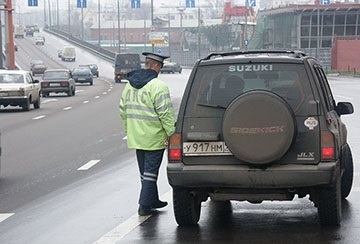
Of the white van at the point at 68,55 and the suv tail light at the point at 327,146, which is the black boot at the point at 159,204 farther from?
the white van at the point at 68,55

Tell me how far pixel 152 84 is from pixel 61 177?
4774mm

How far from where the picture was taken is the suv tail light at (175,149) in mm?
8781

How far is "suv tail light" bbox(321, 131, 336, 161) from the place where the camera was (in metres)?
8.50

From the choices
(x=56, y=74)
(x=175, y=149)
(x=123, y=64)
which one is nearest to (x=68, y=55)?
(x=123, y=64)

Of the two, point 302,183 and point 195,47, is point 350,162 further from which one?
point 195,47

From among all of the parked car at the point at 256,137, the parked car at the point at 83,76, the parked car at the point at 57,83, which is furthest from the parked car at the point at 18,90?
the parked car at the point at 83,76

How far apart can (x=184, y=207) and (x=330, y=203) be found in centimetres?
145

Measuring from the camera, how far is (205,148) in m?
8.68

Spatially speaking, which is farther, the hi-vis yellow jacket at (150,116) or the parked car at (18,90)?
the parked car at (18,90)

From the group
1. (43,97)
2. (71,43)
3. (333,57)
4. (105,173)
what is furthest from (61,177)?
(71,43)

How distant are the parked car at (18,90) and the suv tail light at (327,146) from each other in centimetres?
2610

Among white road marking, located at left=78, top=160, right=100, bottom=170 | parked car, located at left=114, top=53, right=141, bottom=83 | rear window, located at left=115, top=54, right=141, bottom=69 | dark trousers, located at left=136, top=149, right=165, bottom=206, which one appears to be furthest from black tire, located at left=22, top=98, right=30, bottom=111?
rear window, located at left=115, top=54, right=141, bottom=69

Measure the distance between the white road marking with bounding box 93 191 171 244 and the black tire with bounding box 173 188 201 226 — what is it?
53cm

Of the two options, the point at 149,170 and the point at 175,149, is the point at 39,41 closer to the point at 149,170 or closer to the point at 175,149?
the point at 149,170
